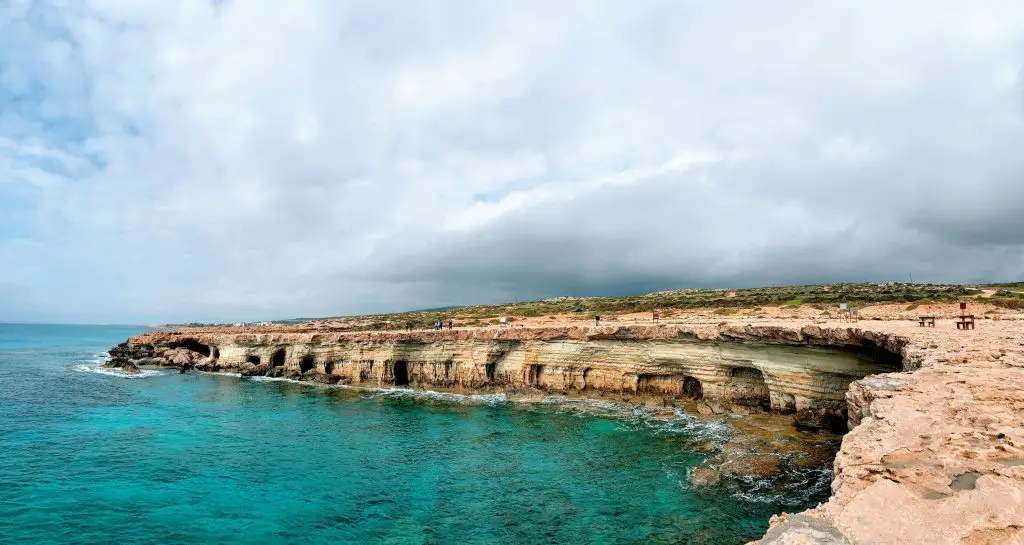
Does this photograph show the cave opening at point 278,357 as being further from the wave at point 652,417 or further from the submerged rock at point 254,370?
the wave at point 652,417

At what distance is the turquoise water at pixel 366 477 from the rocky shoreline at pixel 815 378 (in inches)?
117

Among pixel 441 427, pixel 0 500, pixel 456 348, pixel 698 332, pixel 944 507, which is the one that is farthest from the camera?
pixel 456 348

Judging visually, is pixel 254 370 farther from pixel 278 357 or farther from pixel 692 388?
pixel 692 388

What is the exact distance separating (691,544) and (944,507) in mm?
7527

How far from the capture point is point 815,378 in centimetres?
2300

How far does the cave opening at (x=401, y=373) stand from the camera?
39500mm

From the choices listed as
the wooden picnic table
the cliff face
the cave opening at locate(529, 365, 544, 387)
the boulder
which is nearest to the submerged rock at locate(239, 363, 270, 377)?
the cliff face

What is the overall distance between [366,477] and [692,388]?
65.2 feet

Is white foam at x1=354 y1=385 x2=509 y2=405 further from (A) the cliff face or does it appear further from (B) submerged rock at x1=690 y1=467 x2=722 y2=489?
(B) submerged rock at x1=690 y1=467 x2=722 y2=489

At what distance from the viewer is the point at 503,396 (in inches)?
1288

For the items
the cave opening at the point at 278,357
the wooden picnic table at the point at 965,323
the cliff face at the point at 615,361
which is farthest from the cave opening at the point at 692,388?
the cave opening at the point at 278,357

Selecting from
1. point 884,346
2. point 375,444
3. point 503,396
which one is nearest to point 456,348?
point 503,396

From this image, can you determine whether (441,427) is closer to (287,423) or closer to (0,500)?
(287,423)

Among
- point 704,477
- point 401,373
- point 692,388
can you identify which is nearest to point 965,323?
point 692,388
